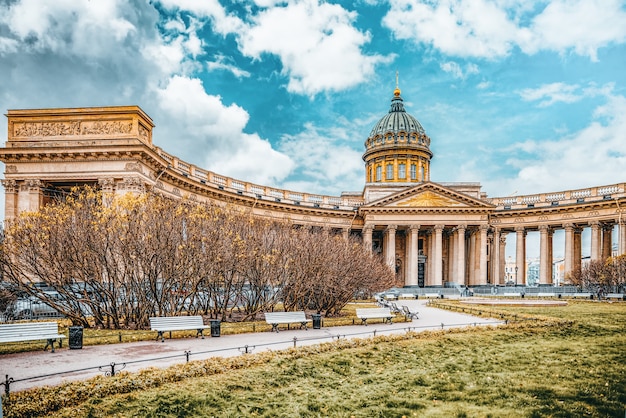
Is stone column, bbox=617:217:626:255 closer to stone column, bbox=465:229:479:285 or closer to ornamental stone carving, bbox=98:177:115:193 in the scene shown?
stone column, bbox=465:229:479:285

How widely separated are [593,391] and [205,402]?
8663 millimetres

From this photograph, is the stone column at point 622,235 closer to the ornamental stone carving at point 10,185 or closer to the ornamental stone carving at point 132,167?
the ornamental stone carving at point 132,167

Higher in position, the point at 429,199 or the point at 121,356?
the point at 429,199

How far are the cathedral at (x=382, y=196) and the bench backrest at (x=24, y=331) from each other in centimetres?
1925

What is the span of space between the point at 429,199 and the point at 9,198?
4315 centimetres

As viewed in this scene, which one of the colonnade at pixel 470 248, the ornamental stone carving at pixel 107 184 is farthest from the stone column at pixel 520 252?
the ornamental stone carving at pixel 107 184

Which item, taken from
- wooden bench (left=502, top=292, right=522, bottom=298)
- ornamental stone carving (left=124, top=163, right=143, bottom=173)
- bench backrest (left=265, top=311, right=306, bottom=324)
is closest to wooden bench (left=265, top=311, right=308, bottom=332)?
bench backrest (left=265, top=311, right=306, bottom=324)

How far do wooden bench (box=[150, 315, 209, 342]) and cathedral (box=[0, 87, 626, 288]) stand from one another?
703 inches

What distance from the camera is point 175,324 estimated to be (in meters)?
17.3

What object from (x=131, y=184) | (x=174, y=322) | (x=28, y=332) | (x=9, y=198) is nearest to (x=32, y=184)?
(x=9, y=198)

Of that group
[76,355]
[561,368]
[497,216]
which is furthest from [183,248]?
[497,216]

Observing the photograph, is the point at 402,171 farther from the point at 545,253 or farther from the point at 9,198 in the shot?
the point at 9,198

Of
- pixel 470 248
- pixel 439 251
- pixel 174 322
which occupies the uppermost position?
pixel 470 248

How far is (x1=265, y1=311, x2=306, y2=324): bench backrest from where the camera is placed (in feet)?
61.8
